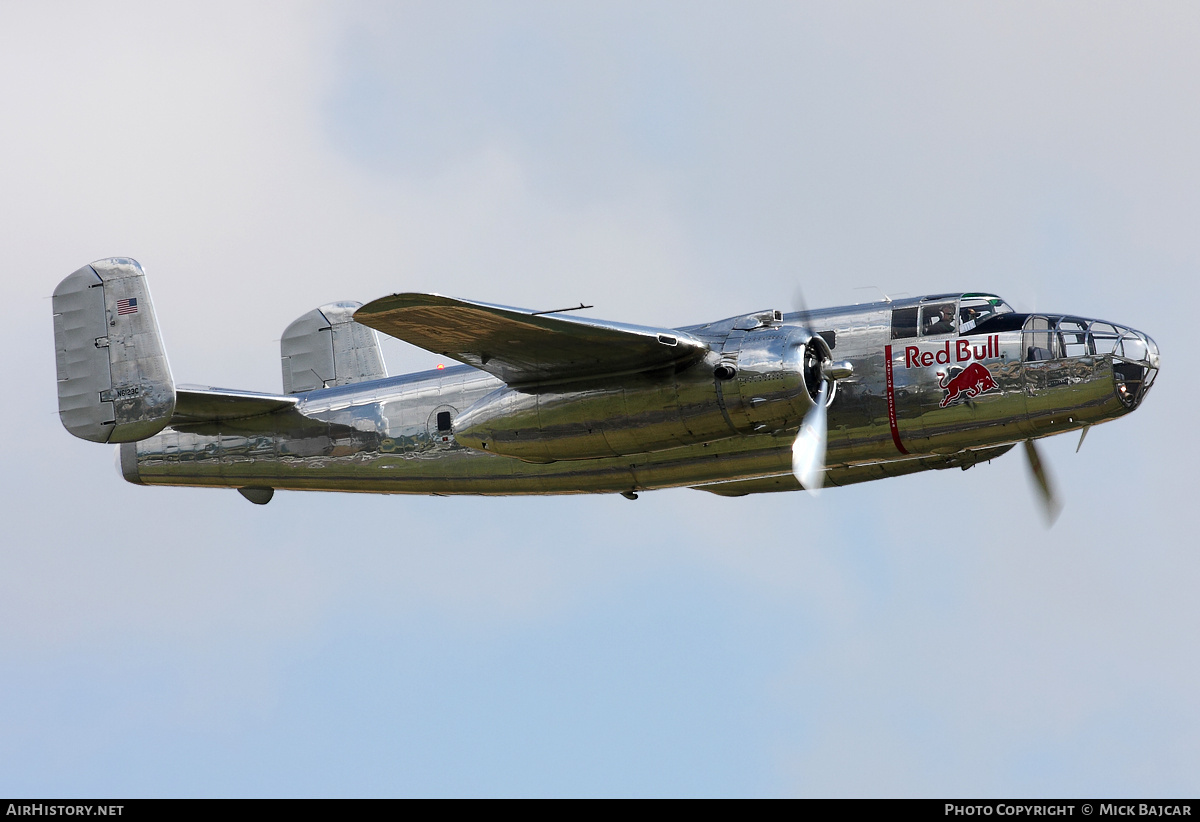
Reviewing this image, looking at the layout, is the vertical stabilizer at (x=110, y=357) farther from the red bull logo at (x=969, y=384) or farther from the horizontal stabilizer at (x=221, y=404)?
the red bull logo at (x=969, y=384)

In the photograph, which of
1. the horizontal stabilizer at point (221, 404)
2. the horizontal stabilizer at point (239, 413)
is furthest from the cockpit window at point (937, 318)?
the horizontal stabilizer at point (221, 404)

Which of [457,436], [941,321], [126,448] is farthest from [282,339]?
[941,321]

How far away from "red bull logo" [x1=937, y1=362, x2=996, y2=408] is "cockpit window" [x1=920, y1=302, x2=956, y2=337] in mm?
631

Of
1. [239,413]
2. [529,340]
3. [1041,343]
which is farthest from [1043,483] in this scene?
[239,413]

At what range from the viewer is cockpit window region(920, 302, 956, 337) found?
1909 cm

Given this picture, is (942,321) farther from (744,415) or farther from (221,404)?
(221,404)

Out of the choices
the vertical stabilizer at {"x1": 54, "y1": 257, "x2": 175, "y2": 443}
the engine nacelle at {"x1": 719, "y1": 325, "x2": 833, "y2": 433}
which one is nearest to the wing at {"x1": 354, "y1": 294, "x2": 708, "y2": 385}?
the engine nacelle at {"x1": 719, "y1": 325, "x2": 833, "y2": 433}

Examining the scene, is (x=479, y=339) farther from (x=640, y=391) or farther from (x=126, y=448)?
(x=126, y=448)

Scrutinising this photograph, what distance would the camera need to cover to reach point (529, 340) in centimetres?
1839

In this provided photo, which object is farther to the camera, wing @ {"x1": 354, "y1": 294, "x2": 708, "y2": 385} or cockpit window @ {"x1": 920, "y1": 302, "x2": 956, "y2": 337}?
cockpit window @ {"x1": 920, "y1": 302, "x2": 956, "y2": 337}

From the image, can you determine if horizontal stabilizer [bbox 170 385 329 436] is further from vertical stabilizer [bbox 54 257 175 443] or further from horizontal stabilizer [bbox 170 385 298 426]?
vertical stabilizer [bbox 54 257 175 443]

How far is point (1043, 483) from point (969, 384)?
11.9ft

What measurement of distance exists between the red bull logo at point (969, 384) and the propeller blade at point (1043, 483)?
3108 mm

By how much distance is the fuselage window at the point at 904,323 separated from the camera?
19.2 m
